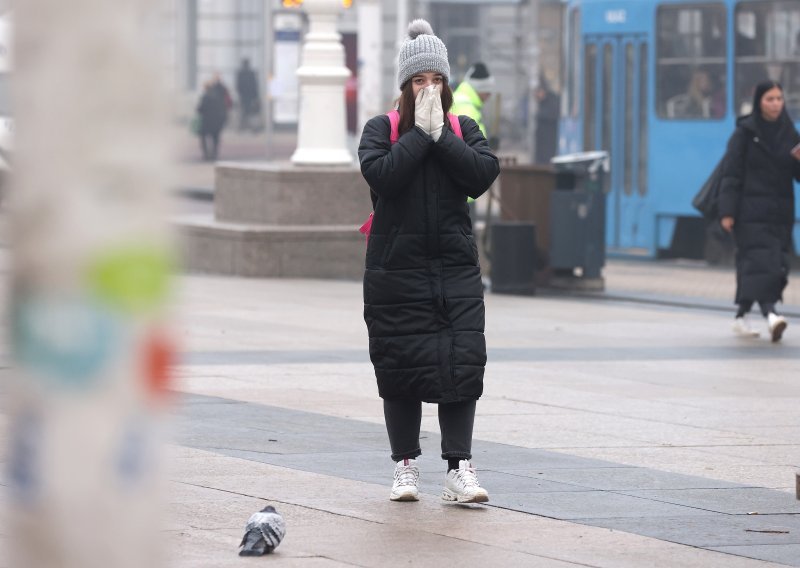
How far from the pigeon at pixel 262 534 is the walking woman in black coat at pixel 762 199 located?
712 centimetres

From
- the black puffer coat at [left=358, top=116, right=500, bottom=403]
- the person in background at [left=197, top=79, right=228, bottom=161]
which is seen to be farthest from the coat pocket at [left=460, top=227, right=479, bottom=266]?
the person in background at [left=197, top=79, right=228, bottom=161]

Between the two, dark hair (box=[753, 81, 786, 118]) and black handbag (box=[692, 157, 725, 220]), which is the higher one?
dark hair (box=[753, 81, 786, 118])

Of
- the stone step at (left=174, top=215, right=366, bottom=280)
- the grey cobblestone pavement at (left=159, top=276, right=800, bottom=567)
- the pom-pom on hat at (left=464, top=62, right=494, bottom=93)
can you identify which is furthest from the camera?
the stone step at (left=174, top=215, right=366, bottom=280)

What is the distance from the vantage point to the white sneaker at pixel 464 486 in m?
5.89

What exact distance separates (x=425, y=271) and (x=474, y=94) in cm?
849

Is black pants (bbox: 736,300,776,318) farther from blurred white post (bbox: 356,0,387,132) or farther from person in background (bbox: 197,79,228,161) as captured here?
person in background (bbox: 197,79,228,161)

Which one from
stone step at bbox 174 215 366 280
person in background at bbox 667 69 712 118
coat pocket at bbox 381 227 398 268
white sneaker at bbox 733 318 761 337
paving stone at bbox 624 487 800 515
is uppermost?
person in background at bbox 667 69 712 118

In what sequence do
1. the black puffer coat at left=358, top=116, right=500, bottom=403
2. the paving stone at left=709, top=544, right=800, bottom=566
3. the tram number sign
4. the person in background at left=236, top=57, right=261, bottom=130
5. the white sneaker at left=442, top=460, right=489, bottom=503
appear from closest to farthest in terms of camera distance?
the paving stone at left=709, top=544, right=800, bottom=566, the white sneaker at left=442, top=460, right=489, bottom=503, the black puffer coat at left=358, top=116, right=500, bottom=403, the tram number sign, the person in background at left=236, top=57, right=261, bottom=130

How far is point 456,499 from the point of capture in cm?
602

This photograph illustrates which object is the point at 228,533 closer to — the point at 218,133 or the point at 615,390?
the point at 615,390

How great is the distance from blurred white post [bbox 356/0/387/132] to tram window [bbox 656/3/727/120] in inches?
372

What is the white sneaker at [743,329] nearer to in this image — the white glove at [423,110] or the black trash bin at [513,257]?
the black trash bin at [513,257]

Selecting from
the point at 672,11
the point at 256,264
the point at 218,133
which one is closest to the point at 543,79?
the point at 218,133

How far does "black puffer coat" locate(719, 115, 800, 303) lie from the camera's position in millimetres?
11789
